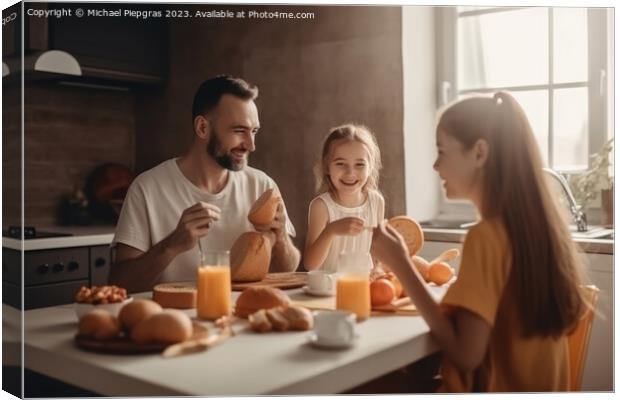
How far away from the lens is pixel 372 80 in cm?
191

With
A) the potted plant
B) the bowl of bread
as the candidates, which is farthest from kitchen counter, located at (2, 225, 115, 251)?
the potted plant

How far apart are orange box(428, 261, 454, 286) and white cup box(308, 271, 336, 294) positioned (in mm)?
246

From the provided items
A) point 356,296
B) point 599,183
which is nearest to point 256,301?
point 356,296

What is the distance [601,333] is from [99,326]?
1.02 m

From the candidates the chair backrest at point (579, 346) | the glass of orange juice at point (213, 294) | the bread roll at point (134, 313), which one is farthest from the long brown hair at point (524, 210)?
the bread roll at point (134, 313)

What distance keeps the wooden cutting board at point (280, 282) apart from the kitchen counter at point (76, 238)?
0.77m

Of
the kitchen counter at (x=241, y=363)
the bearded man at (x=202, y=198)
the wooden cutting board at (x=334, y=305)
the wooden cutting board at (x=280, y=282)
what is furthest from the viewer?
the bearded man at (x=202, y=198)

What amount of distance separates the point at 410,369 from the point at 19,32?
103cm

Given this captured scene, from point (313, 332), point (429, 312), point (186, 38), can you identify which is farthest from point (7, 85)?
point (429, 312)

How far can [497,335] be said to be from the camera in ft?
3.79

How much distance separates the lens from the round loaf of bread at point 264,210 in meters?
1.57

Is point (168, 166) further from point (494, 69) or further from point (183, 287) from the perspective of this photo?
point (494, 69)

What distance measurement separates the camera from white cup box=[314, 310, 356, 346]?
1036mm

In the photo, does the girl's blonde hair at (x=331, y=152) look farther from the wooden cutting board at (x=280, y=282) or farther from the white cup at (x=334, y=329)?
the white cup at (x=334, y=329)
